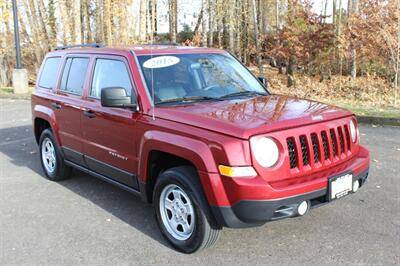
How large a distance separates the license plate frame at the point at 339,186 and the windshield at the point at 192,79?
1405 millimetres

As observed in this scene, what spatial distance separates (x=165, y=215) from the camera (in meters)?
4.32

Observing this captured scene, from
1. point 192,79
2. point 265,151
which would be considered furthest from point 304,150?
point 192,79

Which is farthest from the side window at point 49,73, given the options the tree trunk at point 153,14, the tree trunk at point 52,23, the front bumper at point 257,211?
the tree trunk at point 52,23

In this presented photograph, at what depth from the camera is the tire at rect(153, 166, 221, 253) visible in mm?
3854

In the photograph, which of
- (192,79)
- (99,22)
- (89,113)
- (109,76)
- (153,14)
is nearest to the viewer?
(192,79)

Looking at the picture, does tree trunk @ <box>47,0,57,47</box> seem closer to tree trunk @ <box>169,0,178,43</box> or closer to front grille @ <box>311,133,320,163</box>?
tree trunk @ <box>169,0,178,43</box>

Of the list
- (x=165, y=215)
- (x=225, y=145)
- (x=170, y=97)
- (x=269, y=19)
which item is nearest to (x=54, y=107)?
(x=170, y=97)

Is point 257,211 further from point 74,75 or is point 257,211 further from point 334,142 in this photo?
point 74,75

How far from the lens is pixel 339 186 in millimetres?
3928

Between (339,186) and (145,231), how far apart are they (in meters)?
1.95

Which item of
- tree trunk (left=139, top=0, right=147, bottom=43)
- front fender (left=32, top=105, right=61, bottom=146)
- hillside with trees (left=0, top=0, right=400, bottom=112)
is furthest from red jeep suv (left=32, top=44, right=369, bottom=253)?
tree trunk (left=139, top=0, right=147, bottom=43)

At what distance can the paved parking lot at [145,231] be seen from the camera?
400cm

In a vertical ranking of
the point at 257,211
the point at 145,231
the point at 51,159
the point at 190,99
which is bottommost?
the point at 145,231

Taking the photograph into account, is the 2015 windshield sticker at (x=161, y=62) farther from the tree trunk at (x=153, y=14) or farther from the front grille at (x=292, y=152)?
the tree trunk at (x=153, y=14)
